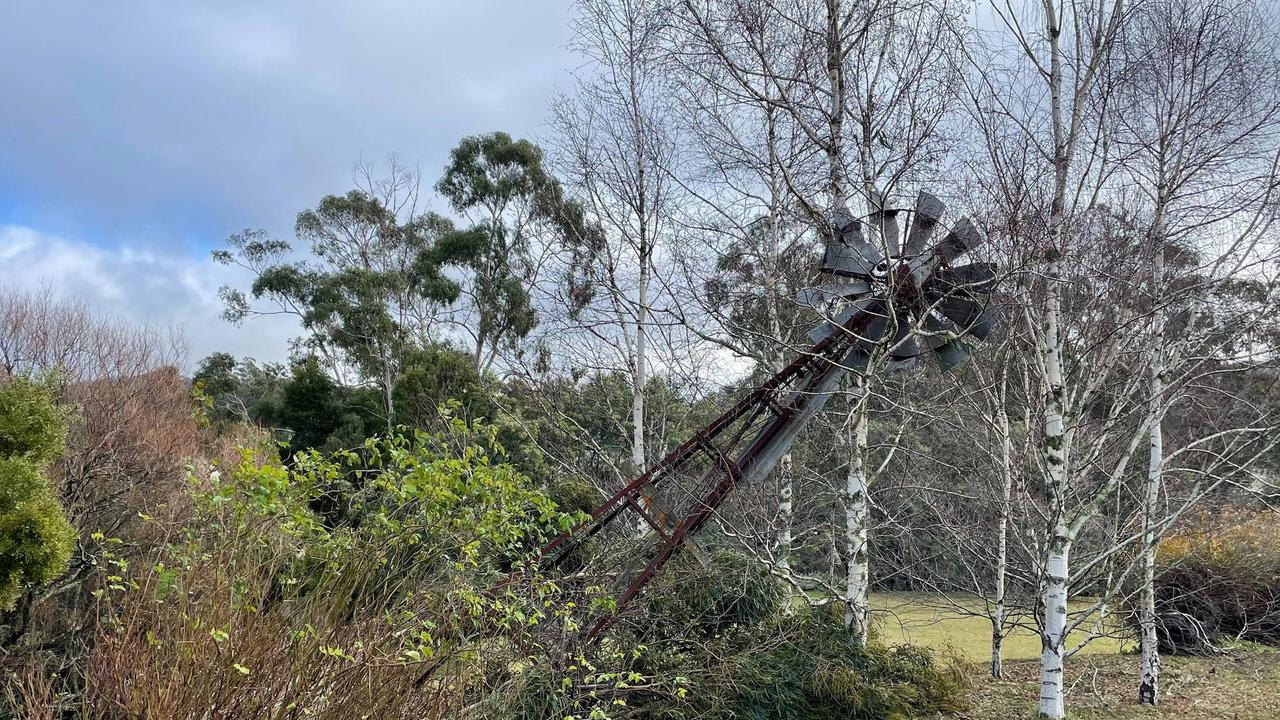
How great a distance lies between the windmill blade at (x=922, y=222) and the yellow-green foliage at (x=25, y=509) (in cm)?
556

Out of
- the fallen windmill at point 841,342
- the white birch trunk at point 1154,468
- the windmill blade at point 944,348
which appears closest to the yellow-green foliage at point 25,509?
the fallen windmill at point 841,342

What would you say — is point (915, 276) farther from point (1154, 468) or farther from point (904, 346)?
point (1154, 468)

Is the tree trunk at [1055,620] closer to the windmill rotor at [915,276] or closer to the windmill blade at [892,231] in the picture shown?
the windmill rotor at [915,276]

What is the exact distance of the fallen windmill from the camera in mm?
3982

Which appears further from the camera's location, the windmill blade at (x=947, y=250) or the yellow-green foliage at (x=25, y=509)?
the yellow-green foliage at (x=25, y=509)

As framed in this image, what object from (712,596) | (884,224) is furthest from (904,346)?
(712,596)

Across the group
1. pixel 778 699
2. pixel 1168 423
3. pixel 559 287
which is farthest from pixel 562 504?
pixel 1168 423

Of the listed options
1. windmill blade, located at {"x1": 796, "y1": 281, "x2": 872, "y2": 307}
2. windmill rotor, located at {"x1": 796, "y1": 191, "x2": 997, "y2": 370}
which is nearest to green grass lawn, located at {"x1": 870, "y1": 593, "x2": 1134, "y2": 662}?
windmill rotor, located at {"x1": 796, "y1": 191, "x2": 997, "y2": 370}

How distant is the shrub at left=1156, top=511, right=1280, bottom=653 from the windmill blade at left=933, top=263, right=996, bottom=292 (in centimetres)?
658

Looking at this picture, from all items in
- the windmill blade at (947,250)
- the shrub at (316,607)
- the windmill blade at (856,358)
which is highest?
the windmill blade at (947,250)

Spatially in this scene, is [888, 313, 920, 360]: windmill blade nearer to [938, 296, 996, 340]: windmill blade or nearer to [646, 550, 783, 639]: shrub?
[938, 296, 996, 340]: windmill blade

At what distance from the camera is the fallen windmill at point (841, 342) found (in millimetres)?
3982

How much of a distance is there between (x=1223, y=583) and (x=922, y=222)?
7.76 metres

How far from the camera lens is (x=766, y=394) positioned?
16.0 ft
